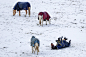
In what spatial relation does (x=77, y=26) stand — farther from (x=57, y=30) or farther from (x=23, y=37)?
(x=23, y=37)

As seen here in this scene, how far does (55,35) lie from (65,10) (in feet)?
36.7

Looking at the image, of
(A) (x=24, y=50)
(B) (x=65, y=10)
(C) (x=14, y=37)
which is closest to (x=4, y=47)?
(A) (x=24, y=50)

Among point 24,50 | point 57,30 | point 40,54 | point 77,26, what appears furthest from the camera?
point 77,26

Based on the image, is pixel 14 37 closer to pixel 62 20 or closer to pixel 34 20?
pixel 34 20

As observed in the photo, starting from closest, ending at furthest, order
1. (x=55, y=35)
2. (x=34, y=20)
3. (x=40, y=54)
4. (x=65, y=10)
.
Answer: (x=40, y=54) < (x=55, y=35) < (x=34, y=20) < (x=65, y=10)

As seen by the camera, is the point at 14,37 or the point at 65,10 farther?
the point at 65,10

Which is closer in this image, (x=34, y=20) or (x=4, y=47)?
(x=4, y=47)

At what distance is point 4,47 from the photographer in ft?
36.5

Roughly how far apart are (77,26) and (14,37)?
289 inches

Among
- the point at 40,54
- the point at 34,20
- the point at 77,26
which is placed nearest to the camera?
the point at 40,54

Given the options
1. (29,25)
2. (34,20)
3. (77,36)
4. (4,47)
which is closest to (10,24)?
(29,25)

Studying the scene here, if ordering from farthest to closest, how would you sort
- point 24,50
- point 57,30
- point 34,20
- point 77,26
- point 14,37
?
point 34,20 → point 77,26 → point 57,30 → point 14,37 → point 24,50

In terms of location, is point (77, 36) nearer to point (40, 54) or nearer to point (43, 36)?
point (43, 36)

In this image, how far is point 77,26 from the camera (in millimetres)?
17141
